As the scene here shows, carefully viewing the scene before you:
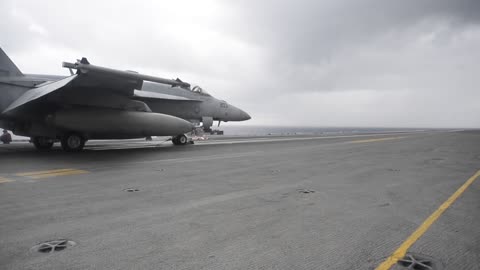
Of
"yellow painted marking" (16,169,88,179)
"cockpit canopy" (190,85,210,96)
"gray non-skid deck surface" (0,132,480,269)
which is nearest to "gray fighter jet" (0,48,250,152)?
"yellow painted marking" (16,169,88,179)

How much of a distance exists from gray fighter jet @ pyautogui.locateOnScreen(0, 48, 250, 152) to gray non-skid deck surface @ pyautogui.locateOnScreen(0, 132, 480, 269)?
160 inches

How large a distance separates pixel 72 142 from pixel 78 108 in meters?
1.45

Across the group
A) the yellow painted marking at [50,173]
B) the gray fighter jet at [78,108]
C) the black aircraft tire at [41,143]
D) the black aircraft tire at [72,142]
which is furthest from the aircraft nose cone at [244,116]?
the yellow painted marking at [50,173]

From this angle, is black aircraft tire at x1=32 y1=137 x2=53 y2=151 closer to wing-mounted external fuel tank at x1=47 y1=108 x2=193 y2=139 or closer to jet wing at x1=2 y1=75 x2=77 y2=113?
jet wing at x1=2 y1=75 x2=77 y2=113

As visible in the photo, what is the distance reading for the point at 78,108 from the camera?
1141cm

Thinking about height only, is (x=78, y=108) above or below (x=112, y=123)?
above

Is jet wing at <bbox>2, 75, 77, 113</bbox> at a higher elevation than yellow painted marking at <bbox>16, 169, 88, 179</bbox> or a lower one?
higher

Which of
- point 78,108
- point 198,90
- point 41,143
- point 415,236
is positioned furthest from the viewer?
point 198,90

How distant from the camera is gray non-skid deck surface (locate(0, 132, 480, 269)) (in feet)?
9.21

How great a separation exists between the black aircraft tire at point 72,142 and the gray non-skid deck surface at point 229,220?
15.5ft

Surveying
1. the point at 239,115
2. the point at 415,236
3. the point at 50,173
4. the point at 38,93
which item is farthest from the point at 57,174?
the point at 239,115

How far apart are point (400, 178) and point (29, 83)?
46.9ft

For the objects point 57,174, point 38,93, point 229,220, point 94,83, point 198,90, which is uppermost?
point 198,90

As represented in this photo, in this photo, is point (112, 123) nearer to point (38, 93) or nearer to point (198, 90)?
point (38, 93)
